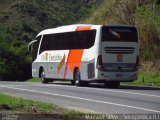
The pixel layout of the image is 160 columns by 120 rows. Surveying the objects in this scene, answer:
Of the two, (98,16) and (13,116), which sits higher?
(98,16)

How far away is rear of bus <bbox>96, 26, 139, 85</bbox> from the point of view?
2916 centimetres

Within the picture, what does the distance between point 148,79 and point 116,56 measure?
23.6 ft

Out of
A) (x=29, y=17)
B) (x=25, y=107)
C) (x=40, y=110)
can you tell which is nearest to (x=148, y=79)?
(x=25, y=107)

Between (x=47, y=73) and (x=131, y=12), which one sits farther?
(x=131, y=12)

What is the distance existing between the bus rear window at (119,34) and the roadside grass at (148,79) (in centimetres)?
431

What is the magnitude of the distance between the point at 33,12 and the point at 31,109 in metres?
78.7

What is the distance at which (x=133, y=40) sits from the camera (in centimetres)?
2988

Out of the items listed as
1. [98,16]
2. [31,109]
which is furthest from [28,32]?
[31,109]

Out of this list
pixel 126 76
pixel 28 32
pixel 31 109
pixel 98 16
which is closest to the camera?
pixel 31 109

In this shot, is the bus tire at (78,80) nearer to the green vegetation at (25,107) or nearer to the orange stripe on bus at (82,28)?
the orange stripe on bus at (82,28)

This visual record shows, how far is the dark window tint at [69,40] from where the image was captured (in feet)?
98.9

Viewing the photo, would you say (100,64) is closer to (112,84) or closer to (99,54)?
(99,54)

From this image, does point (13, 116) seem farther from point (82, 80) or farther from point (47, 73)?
point (47, 73)

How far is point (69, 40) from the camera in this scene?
32.5 metres
